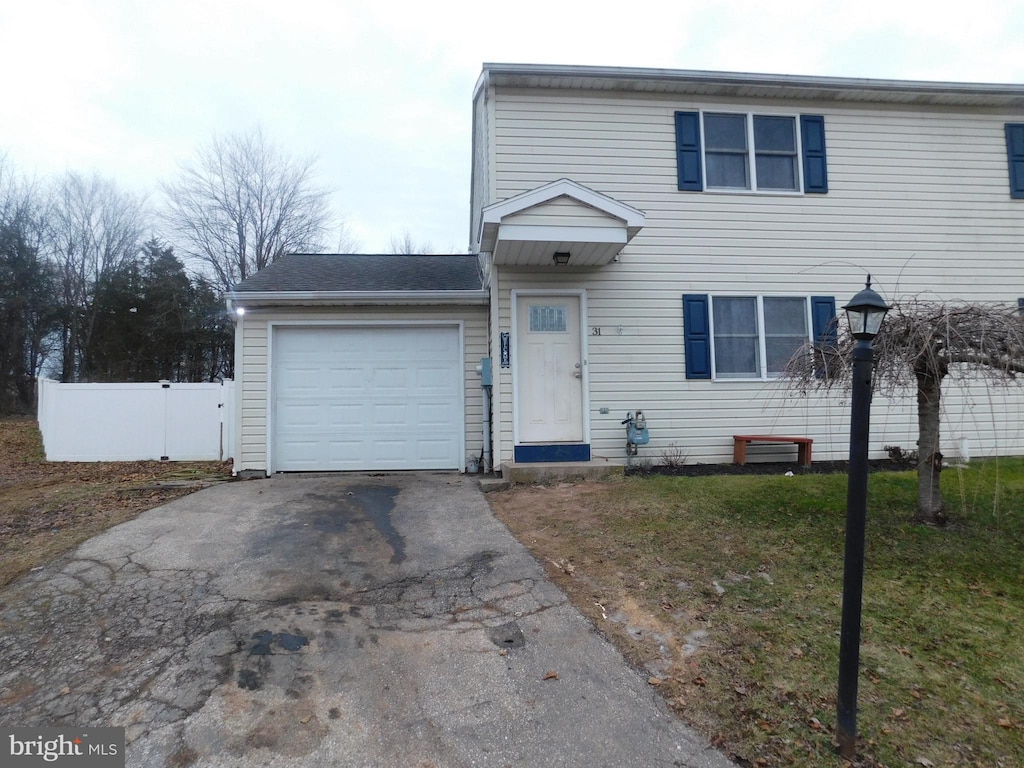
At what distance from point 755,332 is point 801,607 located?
521cm

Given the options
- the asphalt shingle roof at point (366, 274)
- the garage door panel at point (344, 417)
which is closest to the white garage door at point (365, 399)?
the garage door panel at point (344, 417)

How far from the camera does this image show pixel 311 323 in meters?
7.84

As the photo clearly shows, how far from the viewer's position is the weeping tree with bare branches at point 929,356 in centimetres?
374

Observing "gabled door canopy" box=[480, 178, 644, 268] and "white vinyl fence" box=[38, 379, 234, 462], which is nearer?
"gabled door canopy" box=[480, 178, 644, 268]

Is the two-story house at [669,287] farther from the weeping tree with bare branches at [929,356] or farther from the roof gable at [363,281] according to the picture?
the weeping tree with bare branches at [929,356]

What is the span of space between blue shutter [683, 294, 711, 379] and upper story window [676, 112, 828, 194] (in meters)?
1.87

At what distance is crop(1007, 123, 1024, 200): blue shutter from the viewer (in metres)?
8.24

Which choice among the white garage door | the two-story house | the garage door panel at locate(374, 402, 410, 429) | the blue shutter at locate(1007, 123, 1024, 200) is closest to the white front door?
the two-story house

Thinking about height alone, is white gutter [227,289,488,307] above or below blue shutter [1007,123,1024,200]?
below

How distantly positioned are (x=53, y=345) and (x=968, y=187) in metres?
29.3

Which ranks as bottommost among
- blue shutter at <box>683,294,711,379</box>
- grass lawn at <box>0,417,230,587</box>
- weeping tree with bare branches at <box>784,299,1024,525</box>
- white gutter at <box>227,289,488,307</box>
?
grass lawn at <box>0,417,230,587</box>

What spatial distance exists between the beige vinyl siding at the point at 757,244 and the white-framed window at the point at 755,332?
161mm

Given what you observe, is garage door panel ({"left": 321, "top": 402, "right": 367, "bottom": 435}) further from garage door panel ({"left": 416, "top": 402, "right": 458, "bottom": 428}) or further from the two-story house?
garage door panel ({"left": 416, "top": 402, "right": 458, "bottom": 428})

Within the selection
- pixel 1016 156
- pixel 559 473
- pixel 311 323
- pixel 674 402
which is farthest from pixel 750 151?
pixel 311 323
